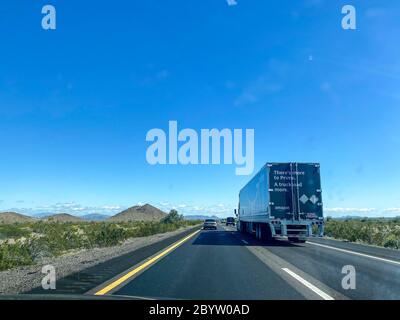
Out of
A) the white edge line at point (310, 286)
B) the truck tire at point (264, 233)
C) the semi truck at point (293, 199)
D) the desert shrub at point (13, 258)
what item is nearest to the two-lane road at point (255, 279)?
the white edge line at point (310, 286)

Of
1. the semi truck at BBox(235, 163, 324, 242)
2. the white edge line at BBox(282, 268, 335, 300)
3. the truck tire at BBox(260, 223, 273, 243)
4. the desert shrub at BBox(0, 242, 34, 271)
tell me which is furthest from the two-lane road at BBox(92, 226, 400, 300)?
the truck tire at BBox(260, 223, 273, 243)

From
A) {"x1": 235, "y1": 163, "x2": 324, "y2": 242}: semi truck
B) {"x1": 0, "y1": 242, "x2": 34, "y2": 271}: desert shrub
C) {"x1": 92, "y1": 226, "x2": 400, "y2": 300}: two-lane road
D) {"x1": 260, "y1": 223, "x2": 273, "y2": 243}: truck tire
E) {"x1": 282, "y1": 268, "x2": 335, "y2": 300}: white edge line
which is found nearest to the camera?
{"x1": 282, "y1": 268, "x2": 335, "y2": 300}: white edge line

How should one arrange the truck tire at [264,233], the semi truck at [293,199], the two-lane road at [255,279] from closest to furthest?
1. the two-lane road at [255,279]
2. the semi truck at [293,199]
3. the truck tire at [264,233]

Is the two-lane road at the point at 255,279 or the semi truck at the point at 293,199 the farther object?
the semi truck at the point at 293,199

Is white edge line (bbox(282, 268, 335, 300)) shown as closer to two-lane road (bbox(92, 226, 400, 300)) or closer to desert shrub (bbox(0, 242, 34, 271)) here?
two-lane road (bbox(92, 226, 400, 300))

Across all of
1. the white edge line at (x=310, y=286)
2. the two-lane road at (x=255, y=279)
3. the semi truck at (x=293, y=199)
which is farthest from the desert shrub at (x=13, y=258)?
the semi truck at (x=293, y=199)

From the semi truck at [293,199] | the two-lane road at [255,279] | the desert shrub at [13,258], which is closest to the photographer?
the two-lane road at [255,279]

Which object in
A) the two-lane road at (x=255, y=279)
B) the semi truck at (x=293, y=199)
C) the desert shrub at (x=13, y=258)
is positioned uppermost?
the semi truck at (x=293, y=199)

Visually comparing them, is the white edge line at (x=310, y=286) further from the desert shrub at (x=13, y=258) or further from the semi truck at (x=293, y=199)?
the semi truck at (x=293, y=199)

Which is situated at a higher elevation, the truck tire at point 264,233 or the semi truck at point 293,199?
the semi truck at point 293,199

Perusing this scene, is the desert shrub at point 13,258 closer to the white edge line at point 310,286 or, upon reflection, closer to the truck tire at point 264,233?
the white edge line at point 310,286
